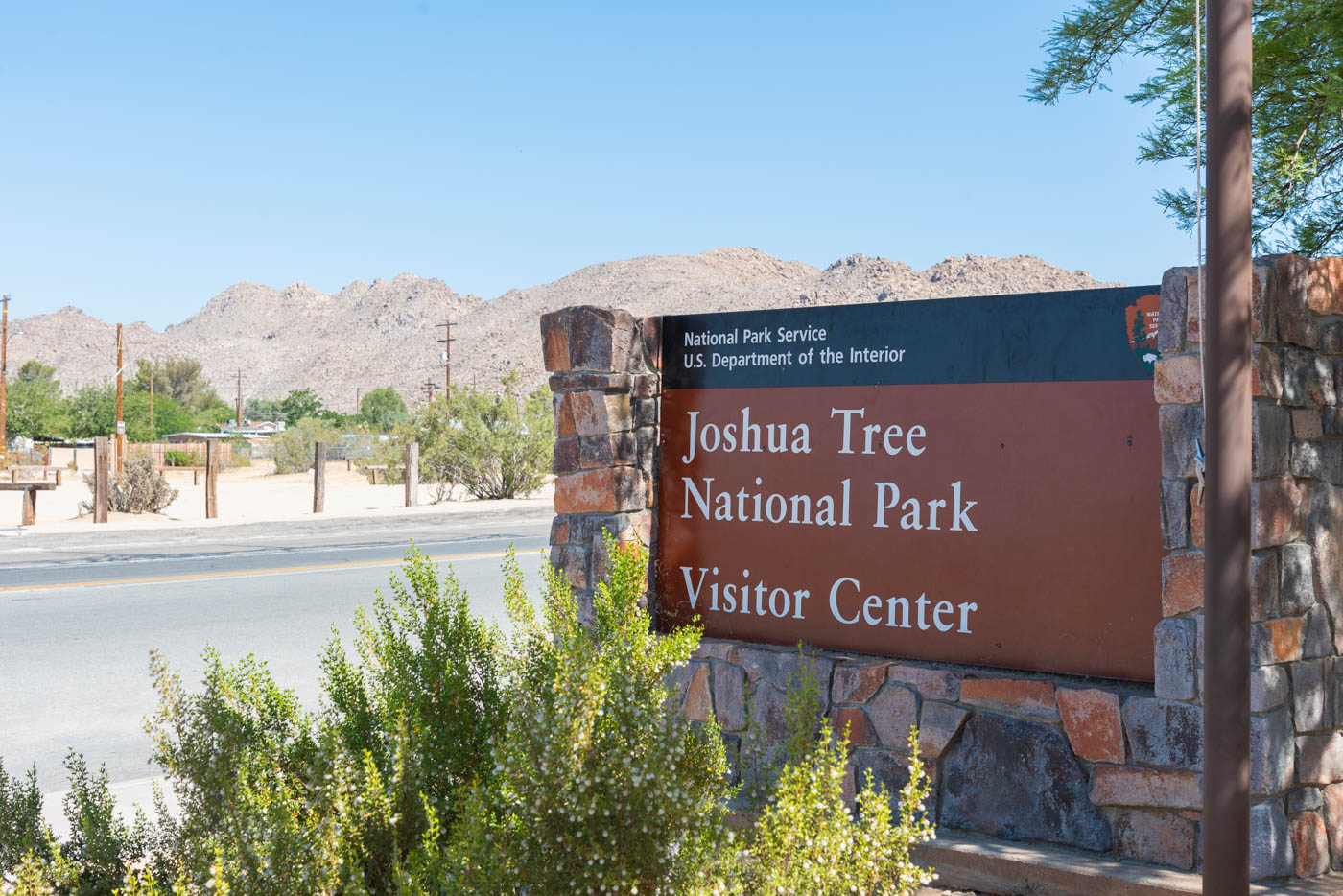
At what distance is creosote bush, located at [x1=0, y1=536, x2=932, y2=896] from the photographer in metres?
2.53

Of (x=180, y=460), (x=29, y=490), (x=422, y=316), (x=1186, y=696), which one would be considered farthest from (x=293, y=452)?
(x=422, y=316)

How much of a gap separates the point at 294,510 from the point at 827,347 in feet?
69.7

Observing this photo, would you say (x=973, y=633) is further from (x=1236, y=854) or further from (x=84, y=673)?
(x=84, y=673)

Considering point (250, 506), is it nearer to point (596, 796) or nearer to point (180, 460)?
point (596, 796)

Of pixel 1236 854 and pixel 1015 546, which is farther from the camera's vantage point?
pixel 1015 546

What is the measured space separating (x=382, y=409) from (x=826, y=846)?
86.0 m

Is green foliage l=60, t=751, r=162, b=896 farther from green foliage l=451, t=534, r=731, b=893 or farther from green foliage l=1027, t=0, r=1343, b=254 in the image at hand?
green foliage l=1027, t=0, r=1343, b=254

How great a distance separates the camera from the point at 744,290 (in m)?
91.0

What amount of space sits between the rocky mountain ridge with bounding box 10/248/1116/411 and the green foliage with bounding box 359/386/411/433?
186 inches

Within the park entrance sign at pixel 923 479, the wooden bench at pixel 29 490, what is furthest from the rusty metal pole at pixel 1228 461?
the wooden bench at pixel 29 490

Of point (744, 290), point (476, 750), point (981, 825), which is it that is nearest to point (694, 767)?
point (476, 750)

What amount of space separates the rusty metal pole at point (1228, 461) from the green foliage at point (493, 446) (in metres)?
23.9

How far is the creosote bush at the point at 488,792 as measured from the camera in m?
2.53

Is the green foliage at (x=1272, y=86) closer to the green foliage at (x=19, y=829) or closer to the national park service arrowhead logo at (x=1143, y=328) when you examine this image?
the national park service arrowhead logo at (x=1143, y=328)
